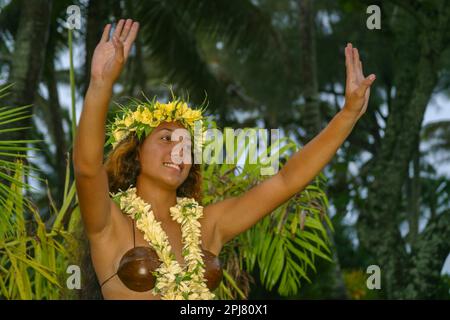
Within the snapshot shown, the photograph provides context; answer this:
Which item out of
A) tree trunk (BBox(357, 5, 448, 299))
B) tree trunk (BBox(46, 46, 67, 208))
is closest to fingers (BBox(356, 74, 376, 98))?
tree trunk (BBox(357, 5, 448, 299))

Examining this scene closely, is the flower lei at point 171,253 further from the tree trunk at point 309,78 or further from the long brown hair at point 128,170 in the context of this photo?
the tree trunk at point 309,78

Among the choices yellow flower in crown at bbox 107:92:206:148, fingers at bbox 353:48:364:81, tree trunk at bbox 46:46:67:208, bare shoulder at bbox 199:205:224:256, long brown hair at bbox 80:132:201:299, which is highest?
tree trunk at bbox 46:46:67:208

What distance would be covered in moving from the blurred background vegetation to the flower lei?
0.87m

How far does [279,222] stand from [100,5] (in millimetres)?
4634

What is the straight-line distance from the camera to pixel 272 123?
1925 centimetres

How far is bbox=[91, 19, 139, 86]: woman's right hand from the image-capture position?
126 inches

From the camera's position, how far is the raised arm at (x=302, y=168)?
3633 millimetres

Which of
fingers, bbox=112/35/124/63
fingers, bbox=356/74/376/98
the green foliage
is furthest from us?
the green foliage

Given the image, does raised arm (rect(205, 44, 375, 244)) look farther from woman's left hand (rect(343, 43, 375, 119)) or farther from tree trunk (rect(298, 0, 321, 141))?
tree trunk (rect(298, 0, 321, 141))

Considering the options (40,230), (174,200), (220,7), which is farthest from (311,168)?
(220,7)

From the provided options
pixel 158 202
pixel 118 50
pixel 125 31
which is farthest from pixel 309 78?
pixel 118 50

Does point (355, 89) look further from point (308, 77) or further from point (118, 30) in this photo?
point (308, 77)

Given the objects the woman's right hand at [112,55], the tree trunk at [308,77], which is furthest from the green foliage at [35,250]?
the tree trunk at [308,77]

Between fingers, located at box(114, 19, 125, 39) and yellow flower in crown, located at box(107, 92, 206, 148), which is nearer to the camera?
fingers, located at box(114, 19, 125, 39)
